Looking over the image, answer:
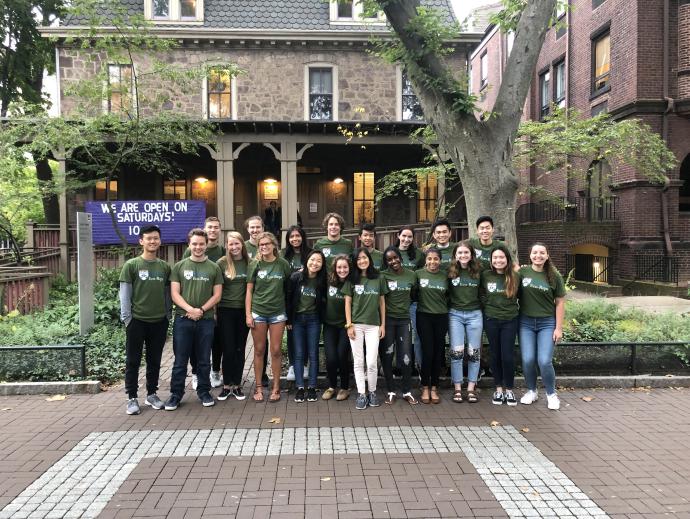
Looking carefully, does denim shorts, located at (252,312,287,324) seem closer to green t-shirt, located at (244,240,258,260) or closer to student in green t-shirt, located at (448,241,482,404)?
green t-shirt, located at (244,240,258,260)

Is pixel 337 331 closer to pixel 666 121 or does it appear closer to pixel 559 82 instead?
pixel 666 121

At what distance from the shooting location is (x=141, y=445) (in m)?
4.66

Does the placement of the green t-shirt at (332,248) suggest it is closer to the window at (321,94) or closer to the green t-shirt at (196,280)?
the green t-shirt at (196,280)

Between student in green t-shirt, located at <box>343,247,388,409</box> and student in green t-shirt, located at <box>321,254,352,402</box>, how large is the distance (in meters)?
0.13

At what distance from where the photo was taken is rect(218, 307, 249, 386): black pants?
19.2ft

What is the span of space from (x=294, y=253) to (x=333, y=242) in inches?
19.9

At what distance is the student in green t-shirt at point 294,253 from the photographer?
20.3 feet

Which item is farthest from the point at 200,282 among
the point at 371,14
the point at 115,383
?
the point at 371,14

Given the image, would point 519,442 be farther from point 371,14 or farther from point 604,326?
point 371,14

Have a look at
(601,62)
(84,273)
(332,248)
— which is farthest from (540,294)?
(601,62)

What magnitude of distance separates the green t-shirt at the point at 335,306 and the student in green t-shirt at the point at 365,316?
0.14 meters

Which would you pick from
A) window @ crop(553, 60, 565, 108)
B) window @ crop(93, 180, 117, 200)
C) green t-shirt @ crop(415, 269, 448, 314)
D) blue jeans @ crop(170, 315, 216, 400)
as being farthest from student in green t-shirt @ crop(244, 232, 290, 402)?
window @ crop(553, 60, 565, 108)

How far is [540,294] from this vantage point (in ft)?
18.6

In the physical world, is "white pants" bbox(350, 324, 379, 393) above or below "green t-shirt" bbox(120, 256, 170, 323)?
below
